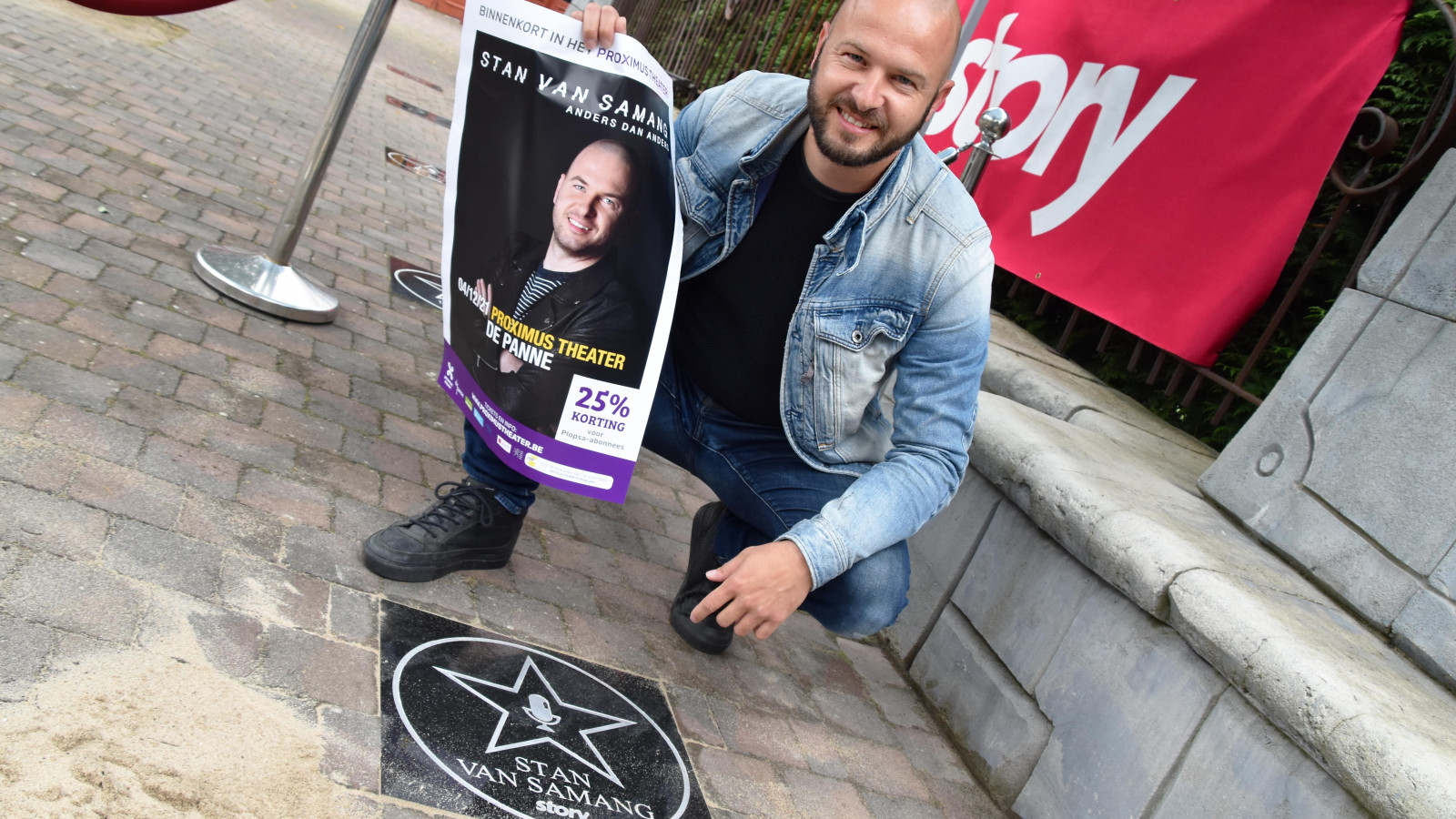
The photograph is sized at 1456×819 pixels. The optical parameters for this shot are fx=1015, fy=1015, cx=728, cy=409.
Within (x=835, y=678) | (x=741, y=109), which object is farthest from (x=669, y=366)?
(x=835, y=678)

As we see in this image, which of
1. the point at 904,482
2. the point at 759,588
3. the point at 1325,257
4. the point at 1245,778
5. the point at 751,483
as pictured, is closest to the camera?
the point at 759,588

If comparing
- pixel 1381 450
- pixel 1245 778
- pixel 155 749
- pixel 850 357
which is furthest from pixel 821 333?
pixel 155 749

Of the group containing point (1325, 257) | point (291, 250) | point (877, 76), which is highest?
point (1325, 257)

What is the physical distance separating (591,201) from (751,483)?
84cm

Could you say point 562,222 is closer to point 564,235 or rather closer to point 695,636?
point 564,235

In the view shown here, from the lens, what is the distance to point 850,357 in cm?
246

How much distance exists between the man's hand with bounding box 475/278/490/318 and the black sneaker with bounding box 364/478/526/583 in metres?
0.49

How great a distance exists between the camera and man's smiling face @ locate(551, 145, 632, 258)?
2295mm

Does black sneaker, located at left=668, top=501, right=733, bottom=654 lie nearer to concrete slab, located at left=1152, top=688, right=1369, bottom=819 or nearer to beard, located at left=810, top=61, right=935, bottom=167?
beard, located at left=810, top=61, right=935, bottom=167

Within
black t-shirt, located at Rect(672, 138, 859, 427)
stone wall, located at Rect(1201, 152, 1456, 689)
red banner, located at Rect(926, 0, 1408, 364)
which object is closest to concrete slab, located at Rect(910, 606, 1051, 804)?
→ stone wall, located at Rect(1201, 152, 1456, 689)

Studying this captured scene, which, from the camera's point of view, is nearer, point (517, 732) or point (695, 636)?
point (517, 732)

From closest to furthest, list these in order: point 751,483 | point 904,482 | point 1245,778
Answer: point 1245,778 < point 904,482 < point 751,483

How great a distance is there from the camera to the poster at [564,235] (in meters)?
2.27

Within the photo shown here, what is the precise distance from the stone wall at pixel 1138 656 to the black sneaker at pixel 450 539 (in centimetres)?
137
